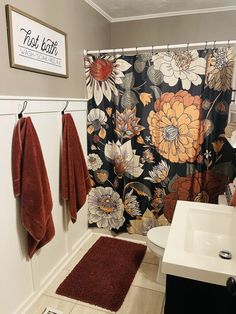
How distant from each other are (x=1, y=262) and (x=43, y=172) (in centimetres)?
60

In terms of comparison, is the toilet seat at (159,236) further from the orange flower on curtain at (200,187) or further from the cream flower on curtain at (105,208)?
the cream flower on curtain at (105,208)

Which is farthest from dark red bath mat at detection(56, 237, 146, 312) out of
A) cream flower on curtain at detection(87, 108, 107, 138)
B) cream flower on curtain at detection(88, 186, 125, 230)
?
cream flower on curtain at detection(87, 108, 107, 138)

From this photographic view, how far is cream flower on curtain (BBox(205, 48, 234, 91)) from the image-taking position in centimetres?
187

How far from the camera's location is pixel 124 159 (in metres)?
2.30

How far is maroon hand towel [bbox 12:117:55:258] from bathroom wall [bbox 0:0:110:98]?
0.88ft

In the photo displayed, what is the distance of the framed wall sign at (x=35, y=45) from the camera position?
1420 millimetres

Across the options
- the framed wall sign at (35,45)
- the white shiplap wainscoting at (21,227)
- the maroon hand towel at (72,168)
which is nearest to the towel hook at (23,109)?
the white shiplap wainscoting at (21,227)

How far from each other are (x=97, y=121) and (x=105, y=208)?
0.92 metres

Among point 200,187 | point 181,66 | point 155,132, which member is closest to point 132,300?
point 200,187

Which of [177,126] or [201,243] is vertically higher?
[177,126]

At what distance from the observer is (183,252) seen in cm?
104

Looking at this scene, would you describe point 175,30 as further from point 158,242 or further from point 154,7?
point 158,242

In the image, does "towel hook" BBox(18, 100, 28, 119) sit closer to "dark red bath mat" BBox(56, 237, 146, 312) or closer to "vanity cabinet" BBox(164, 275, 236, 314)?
"vanity cabinet" BBox(164, 275, 236, 314)

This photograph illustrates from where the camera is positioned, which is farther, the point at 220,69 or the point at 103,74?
the point at 103,74
